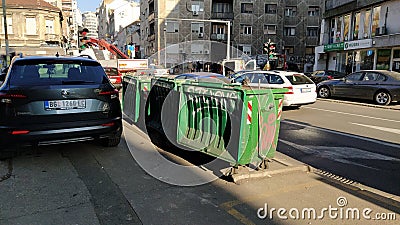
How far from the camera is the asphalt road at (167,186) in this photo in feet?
11.7

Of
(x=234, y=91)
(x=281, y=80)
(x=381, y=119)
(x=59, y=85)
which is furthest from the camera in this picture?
(x=281, y=80)

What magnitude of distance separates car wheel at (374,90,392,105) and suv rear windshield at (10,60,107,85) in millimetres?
12341

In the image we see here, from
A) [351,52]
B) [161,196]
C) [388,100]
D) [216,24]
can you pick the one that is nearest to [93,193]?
[161,196]

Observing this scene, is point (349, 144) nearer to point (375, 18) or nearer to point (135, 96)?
point (135, 96)

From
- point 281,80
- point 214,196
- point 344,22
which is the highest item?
point 344,22

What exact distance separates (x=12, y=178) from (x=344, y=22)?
2807cm

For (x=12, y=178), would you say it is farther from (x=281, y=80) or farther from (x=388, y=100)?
(x=388, y=100)

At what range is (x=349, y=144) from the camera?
6.87 meters

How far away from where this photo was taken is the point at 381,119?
10.2 meters

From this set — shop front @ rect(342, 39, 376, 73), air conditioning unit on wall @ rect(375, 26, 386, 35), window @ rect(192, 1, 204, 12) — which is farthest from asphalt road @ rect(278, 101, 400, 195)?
window @ rect(192, 1, 204, 12)

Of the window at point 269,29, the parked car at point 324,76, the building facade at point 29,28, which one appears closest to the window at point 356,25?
the parked car at point 324,76

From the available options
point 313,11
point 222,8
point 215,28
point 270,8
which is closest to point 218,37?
point 215,28

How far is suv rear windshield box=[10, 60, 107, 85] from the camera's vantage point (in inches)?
199

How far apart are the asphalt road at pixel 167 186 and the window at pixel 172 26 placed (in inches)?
1710
